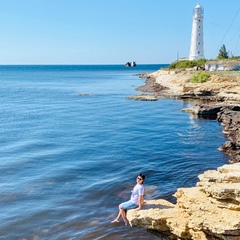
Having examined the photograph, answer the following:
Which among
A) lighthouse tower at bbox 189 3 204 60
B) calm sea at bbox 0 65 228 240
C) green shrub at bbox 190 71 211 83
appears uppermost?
lighthouse tower at bbox 189 3 204 60

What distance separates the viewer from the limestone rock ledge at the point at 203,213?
37.0 feet

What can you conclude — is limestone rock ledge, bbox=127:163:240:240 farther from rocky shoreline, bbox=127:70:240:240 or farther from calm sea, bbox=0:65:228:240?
calm sea, bbox=0:65:228:240

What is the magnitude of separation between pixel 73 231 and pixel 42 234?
4.69 feet

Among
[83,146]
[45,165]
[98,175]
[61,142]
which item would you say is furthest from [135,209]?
[61,142]

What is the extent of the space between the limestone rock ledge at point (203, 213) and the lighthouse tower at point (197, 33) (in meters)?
112

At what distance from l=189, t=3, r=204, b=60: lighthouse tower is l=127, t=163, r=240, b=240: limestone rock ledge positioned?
111530 mm

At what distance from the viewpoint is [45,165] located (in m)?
26.2

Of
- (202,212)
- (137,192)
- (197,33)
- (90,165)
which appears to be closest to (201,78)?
(197,33)

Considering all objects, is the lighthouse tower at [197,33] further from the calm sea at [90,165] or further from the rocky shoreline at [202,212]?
the rocky shoreline at [202,212]

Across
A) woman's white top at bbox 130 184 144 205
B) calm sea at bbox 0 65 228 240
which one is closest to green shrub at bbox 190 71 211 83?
calm sea at bbox 0 65 228 240

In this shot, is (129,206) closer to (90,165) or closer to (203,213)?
(203,213)

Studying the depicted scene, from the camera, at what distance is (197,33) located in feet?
390

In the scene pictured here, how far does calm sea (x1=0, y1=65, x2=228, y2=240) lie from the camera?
17.6 m

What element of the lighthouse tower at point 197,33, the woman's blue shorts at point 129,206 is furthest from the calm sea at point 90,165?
the lighthouse tower at point 197,33
